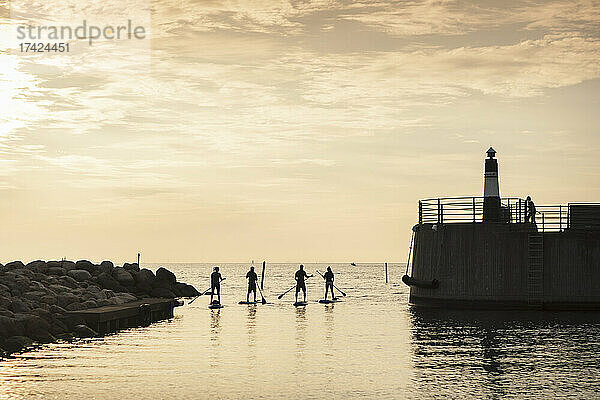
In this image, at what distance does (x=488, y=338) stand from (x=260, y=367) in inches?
400

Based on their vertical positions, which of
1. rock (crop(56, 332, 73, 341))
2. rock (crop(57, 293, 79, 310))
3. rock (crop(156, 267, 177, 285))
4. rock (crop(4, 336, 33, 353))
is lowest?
rock (crop(56, 332, 73, 341))

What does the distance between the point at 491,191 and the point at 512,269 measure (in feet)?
14.9

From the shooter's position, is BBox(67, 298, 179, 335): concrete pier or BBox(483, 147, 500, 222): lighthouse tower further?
BBox(483, 147, 500, 222): lighthouse tower

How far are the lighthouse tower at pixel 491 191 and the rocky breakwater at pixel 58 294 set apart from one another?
18167mm

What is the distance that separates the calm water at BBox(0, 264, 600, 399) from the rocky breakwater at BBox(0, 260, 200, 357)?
62.4 inches

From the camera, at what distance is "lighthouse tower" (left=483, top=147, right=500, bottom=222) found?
147 ft

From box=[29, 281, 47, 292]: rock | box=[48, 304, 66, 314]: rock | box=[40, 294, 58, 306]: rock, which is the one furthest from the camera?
box=[29, 281, 47, 292]: rock

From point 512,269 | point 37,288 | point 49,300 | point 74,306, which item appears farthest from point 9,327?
point 512,269

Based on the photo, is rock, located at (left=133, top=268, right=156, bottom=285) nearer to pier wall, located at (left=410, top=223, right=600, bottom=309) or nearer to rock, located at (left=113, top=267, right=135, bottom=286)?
rock, located at (left=113, top=267, right=135, bottom=286)

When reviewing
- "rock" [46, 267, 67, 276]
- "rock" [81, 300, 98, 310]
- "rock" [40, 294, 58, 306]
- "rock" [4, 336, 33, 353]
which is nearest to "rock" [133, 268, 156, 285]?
"rock" [46, 267, 67, 276]

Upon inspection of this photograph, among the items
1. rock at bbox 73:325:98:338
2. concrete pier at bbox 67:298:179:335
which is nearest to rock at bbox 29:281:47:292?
concrete pier at bbox 67:298:179:335

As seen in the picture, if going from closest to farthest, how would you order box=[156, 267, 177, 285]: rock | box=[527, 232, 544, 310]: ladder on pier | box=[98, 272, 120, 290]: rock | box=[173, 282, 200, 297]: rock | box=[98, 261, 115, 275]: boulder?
box=[527, 232, 544, 310]: ladder on pier
box=[98, 272, 120, 290]: rock
box=[98, 261, 115, 275]: boulder
box=[156, 267, 177, 285]: rock
box=[173, 282, 200, 297]: rock

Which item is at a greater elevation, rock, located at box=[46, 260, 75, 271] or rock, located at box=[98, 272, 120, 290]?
rock, located at box=[46, 260, 75, 271]

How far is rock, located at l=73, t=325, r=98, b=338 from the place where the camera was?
105 ft
